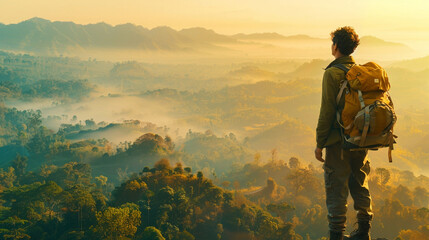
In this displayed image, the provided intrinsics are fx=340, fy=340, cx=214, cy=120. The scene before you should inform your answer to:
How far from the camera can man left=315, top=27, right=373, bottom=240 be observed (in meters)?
5.00

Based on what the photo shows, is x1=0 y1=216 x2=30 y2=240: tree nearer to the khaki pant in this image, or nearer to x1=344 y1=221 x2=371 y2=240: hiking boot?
x1=344 y1=221 x2=371 y2=240: hiking boot

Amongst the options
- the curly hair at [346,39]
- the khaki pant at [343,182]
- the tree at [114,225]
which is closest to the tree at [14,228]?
the tree at [114,225]

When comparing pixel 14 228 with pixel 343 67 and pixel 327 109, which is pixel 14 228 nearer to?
pixel 327 109

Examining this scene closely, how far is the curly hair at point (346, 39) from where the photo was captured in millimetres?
5121

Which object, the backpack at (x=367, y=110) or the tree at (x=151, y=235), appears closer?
the backpack at (x=367, y=110)

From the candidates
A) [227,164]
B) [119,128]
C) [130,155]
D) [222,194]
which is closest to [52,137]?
[119,128]

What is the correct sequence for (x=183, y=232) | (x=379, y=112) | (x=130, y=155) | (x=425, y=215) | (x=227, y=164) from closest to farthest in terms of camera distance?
(x=379, y=112), (x=183, y=232), (x=425, y=215), (x=130, y=155), (x=227, y=164)

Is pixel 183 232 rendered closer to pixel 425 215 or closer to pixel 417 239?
pixel 417 239

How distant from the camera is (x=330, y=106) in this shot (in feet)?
16.4

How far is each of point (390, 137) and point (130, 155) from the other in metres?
82.1

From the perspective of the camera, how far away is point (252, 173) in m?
83.9

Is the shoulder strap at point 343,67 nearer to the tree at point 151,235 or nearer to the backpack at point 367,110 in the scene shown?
the backpack at point 367,110

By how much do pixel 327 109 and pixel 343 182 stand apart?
3.83 feet

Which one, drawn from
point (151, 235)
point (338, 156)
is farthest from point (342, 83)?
point (151, 235)
